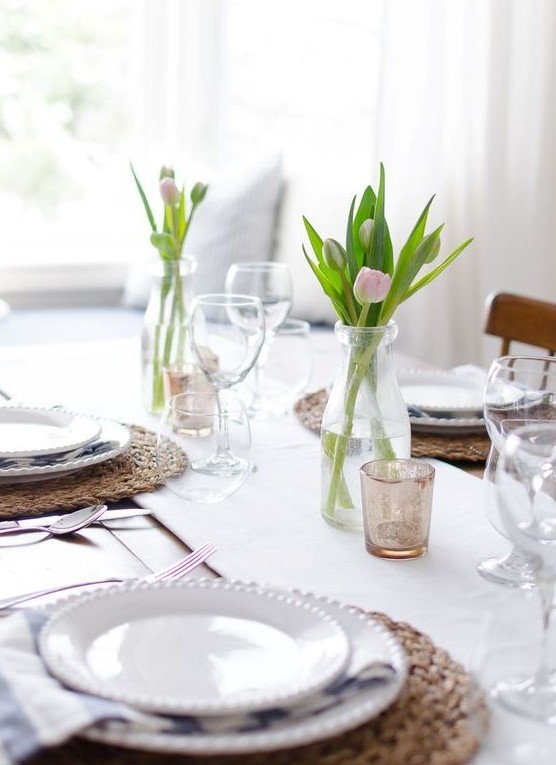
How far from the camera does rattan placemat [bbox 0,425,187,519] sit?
1.10 meters

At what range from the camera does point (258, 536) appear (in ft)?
3.45

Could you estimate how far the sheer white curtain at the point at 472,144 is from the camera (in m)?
2.83

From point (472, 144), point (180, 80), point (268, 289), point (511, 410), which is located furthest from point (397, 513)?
point (180, 80)

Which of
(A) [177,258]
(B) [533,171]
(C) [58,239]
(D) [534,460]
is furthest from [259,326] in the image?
(C) [58,239]

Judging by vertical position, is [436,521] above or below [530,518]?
below

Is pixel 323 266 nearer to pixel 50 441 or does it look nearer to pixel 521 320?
pixel 50 441

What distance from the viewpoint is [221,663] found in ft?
2.46

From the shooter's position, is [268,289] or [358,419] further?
[268,289]

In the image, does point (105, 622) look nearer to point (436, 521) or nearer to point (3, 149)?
point (436, 521)

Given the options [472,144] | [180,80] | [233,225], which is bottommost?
[233,225]

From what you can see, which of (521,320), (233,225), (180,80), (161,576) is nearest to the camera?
(161,576)

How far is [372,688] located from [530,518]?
0.18 m

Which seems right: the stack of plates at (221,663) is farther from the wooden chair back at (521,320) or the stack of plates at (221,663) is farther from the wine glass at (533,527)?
the wooden chair back at (521,320)

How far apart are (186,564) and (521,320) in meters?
1.05
